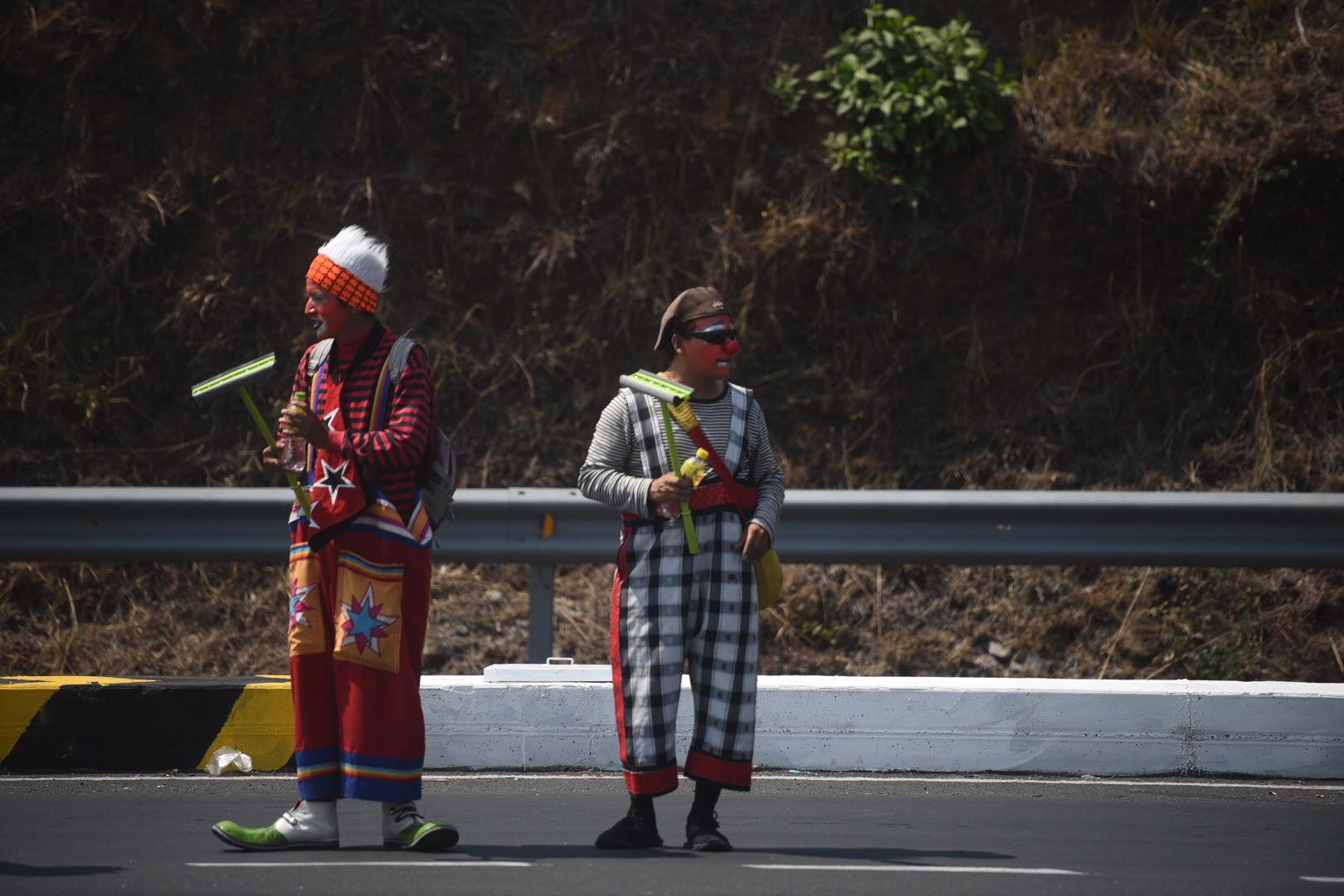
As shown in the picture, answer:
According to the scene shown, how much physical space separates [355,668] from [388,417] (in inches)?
31.9

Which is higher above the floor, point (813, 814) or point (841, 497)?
point (841, 497)

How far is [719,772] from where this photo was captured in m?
5.63

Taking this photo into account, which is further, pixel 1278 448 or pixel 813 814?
pixel 1278 448

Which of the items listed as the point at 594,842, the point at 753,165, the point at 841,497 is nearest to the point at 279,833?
the point at 594,842

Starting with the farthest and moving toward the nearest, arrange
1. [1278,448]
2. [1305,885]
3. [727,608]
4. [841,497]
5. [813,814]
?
1. [1278,448]
2. [841,497]
3. [813,814]
4. [727,608]
5. [1305,885]

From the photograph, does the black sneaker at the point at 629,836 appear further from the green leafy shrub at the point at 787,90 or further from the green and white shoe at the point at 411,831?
the green leafy shrub at the point at 787,90

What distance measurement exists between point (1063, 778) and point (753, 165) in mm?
5796

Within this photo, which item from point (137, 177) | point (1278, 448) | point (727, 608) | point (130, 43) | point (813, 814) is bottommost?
point (813, 814)

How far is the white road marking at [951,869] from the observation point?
530 cm

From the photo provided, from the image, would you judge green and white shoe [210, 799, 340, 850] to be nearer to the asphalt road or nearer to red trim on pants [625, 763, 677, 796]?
the asphalt road

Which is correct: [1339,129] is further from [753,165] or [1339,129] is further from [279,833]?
[279,833]

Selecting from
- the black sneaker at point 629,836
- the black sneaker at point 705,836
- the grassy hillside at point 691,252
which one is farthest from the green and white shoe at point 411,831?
the grassy hillside at point 691,252

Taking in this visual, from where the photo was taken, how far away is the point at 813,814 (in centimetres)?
643

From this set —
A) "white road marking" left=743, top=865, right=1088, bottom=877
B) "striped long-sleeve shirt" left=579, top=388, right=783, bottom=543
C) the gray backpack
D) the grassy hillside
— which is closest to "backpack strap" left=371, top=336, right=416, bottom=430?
the gray backpack
